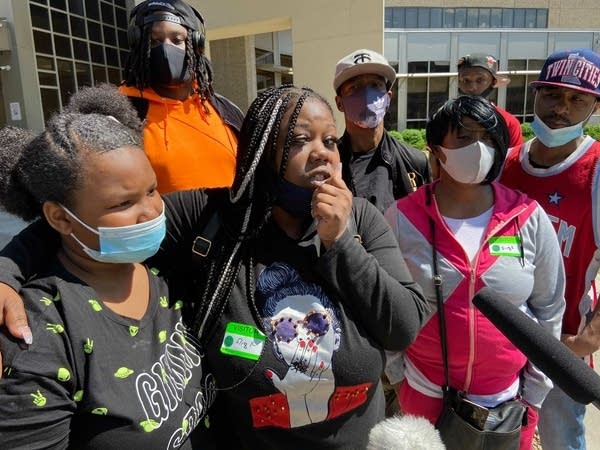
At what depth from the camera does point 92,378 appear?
113 centimetres

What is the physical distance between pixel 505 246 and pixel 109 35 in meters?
18.0

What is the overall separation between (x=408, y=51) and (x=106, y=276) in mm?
29232

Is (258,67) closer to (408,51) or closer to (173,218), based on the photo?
(408,51)

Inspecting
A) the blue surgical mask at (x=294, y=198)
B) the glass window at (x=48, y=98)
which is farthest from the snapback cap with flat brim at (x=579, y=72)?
the glass window at (x=48, y=98)

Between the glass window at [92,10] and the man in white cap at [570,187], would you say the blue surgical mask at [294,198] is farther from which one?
the glass window at [92,10]

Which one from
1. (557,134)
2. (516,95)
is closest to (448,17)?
(516,95)

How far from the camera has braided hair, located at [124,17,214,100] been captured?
7.62 ft

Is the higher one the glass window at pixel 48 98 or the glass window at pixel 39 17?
the glass window at pixel 39 17

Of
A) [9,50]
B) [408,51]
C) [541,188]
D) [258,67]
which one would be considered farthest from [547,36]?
[541,188]

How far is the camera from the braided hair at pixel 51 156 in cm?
123

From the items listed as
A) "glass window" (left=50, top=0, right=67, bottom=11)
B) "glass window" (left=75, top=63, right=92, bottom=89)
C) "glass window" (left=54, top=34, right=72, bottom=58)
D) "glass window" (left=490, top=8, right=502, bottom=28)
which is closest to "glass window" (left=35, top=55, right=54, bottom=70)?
"glass window" (left=54, top=34, right=72, bottom=58)

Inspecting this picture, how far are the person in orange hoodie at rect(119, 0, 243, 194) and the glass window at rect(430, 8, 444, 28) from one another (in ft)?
118

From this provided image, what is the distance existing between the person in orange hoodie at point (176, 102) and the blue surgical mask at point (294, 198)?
0.81 metres

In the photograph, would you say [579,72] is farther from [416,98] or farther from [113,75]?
[416,98]
